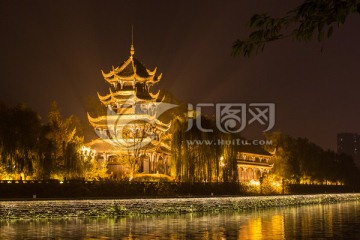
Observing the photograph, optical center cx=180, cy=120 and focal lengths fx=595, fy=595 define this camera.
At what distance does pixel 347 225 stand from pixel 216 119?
64.1 feet

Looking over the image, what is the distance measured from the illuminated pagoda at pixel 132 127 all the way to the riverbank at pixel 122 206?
27.1 feet

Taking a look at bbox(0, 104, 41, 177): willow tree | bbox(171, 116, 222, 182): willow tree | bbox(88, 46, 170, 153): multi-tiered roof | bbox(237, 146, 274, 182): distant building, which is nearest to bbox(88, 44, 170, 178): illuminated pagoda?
bbox(88, 46, 170, 153): multi-tiered roof

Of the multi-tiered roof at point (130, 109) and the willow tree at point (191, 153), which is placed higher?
the multi-tiered roof at point (130, 109)

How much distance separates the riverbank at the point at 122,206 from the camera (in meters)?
25.8

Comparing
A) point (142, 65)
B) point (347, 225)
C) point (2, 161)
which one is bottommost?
point (347, 225)

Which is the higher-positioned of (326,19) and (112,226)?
(326,19)

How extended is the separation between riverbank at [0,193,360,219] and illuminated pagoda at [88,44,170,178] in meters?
8.27

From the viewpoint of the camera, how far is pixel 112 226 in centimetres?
2283

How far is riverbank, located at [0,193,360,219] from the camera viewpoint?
84.5ft

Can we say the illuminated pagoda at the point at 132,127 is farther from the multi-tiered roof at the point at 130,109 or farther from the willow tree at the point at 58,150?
the willow tree at the point at 58,150

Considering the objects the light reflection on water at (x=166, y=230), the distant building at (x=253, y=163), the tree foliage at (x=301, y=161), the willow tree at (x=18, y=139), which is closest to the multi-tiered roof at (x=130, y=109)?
the willow tree at (x=18, y=139)

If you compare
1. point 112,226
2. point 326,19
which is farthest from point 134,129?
point 326,19

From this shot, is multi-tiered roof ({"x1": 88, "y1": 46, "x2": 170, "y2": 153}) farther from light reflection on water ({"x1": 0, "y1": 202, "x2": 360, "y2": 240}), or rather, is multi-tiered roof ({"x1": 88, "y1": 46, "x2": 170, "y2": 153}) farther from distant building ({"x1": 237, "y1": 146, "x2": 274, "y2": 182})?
light reflection on water ({"x1": 0, "y1": 202, "x2": 360, "y2": 240})

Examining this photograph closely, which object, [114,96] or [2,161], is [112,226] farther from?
[114,96]
